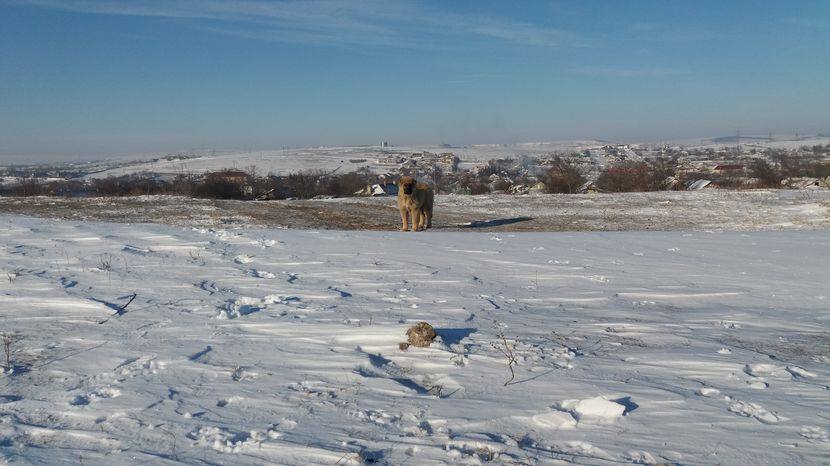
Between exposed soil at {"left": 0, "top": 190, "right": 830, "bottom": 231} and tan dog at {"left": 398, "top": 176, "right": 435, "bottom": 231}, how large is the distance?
126 centimetres

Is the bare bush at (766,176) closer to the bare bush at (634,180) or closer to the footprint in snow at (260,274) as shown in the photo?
the bare bush at (634,180)

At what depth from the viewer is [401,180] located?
14.7 m

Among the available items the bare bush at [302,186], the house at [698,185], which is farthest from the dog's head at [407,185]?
the house at [698,185]

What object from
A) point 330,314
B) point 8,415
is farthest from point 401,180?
point 8,415

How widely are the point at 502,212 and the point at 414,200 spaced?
7552 millimetres

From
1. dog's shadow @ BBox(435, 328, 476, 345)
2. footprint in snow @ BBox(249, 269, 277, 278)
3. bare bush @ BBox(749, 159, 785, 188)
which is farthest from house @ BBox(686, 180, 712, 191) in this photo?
dog's shadow @ BBox(435, 328, 476, 345)

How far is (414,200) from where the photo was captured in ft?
48.2

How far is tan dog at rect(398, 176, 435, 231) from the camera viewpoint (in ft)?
47.7

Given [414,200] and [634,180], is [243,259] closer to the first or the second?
[414,200]

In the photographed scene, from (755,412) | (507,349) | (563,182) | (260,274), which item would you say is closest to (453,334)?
(507,349)

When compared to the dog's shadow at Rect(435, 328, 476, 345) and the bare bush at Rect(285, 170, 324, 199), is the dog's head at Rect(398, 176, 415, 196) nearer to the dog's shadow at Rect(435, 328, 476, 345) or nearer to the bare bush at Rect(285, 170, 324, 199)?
the dog's shadow at Rect(435, 328, 476, 345)

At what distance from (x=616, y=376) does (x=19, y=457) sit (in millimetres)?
3564

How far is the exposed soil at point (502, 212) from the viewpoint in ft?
56.4

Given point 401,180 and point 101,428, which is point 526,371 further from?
point 401,180
